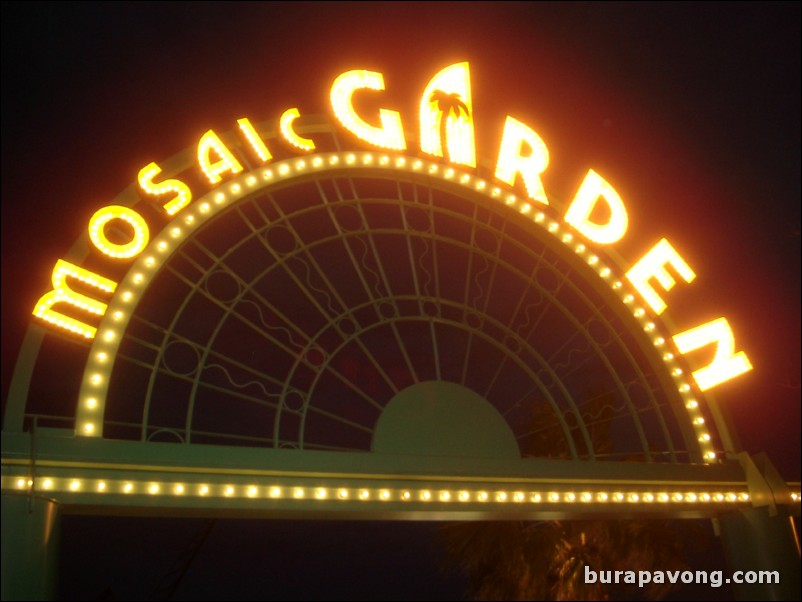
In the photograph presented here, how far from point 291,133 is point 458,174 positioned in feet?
8.15

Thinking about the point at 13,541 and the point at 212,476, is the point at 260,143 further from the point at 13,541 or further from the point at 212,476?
the point at 13,541

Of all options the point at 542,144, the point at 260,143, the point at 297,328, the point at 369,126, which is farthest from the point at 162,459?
the point at 542,144

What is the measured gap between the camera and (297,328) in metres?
9.01

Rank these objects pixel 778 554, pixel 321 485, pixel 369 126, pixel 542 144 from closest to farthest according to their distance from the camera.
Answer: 1. pixel 321 485
2. pixel 778 554
3. pixel 369 126
4. pixel 542 144

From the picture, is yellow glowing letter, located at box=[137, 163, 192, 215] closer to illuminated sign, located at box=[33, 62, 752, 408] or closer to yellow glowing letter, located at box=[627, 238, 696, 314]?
illuminated sign, located at box=[33, 62, 752, 408]

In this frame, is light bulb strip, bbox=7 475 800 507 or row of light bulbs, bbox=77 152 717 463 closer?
light bulb strip, bbox=7 475 800 507

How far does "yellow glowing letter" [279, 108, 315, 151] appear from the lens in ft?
32.0

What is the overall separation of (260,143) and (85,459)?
4496mm

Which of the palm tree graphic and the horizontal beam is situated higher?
the palm tree graphic

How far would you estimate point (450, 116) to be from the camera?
11.0 meters

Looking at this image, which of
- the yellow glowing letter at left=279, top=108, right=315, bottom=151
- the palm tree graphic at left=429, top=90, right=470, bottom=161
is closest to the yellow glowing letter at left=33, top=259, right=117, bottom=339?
the yellow glowing letter at left=279, top=108, right=315, bottom=151

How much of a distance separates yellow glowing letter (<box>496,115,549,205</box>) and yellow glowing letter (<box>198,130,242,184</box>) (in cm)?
398

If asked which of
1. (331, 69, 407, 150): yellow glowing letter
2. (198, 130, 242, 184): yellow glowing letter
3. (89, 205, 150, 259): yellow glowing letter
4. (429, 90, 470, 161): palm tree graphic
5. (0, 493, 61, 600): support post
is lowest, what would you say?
(0, 493, 61, 600): support post

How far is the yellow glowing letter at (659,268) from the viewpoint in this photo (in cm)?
1107
